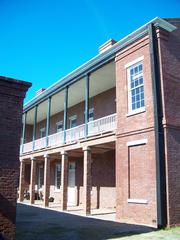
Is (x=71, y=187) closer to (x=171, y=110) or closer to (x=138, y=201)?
(x=138, y=201)

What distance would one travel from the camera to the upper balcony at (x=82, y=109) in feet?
53.0

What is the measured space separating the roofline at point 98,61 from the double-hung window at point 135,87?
131 cm

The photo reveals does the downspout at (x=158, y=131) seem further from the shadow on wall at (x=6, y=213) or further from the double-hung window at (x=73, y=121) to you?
the double-hung window at (x=73, y=121)

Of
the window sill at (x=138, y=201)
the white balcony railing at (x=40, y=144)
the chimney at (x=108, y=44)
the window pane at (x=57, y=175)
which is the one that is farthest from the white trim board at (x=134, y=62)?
the window pane at (x=57, y=175)

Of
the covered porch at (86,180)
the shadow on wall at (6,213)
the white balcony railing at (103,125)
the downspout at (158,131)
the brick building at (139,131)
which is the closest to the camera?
the shadow on wall at (6,213)

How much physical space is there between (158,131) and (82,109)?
11.2 meters

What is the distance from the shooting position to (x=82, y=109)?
22.6 meters

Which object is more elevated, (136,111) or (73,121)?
(73,121)

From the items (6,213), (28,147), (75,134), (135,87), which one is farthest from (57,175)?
(6,213)

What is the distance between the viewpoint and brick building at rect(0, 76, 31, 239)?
7.85m

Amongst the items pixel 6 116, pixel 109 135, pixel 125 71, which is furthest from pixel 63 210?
pixel 6 116

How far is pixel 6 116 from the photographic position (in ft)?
27.5

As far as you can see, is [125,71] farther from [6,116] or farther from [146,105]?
[6,116]

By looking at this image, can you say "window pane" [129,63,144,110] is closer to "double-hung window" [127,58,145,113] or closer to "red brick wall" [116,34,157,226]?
"double-hung window" [127,58,145,113]
